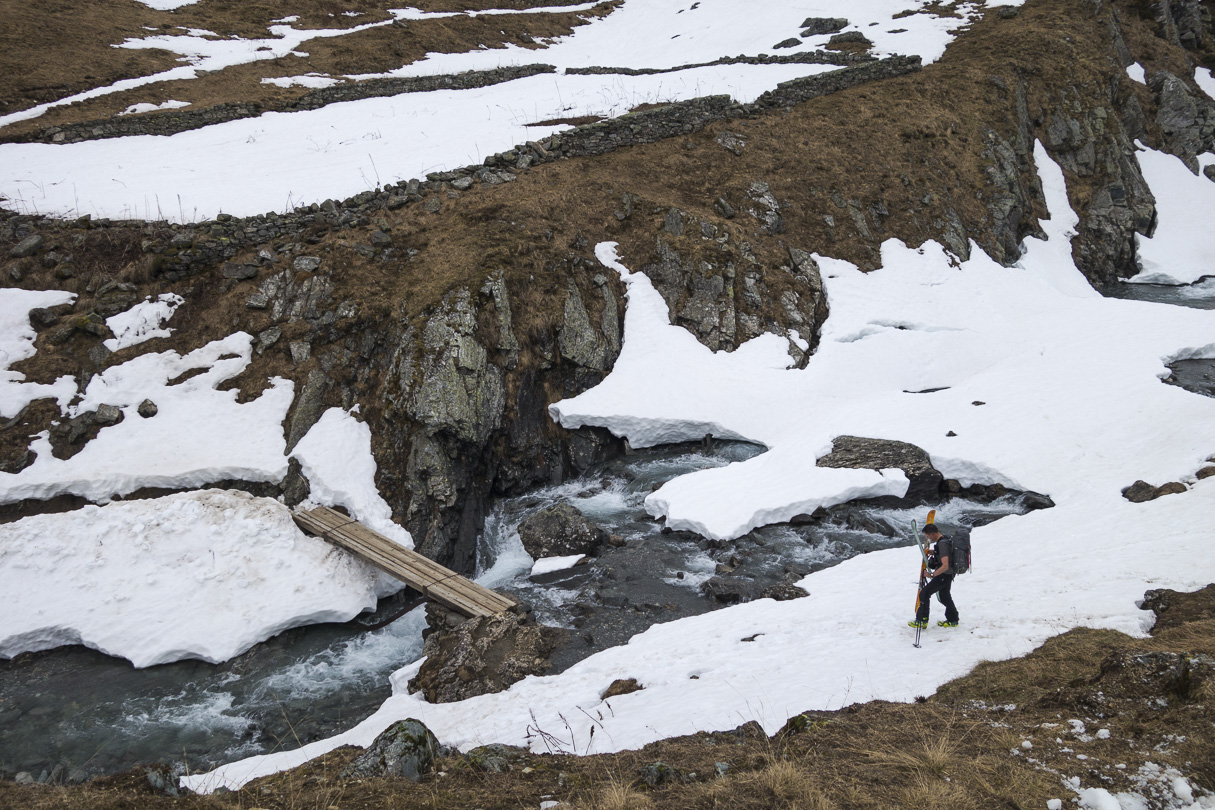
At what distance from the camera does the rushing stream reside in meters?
9.68

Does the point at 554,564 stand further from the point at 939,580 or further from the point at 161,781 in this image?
the point at 161,781

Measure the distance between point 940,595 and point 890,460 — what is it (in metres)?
6.09

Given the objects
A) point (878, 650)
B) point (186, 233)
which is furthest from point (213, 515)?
point (878, 650)

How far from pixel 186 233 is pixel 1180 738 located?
2117cm

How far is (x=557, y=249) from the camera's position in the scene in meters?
19.2

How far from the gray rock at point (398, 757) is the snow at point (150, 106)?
27932 millimetres

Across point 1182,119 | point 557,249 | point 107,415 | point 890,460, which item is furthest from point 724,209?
point 1182,119

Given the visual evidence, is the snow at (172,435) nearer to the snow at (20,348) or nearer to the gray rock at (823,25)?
the snow at (20,348)

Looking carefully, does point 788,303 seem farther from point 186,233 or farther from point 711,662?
point 186,233

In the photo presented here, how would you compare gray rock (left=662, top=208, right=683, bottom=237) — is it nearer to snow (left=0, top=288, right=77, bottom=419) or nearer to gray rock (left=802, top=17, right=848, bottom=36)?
snow (left=0, top=288, right=77, bottom=419)

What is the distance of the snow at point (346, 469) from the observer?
13930 millimetres

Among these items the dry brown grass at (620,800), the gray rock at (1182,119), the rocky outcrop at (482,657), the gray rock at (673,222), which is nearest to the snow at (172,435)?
the rocky outcrop at (482,657)

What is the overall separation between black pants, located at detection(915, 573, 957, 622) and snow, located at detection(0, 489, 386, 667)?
32.4 feet

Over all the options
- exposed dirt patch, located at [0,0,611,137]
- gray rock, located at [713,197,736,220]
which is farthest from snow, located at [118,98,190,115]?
gray rock, located at [713,197,736,220]
